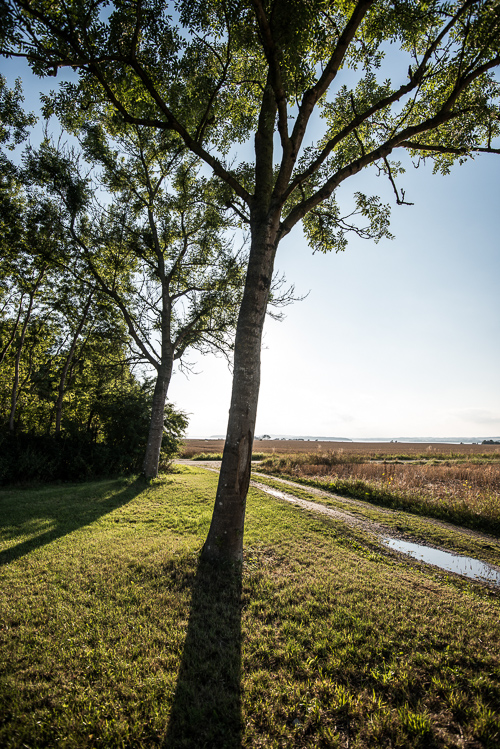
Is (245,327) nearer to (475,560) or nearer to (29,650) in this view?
(29,650)

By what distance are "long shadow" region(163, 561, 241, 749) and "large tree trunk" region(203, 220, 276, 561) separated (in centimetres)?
93

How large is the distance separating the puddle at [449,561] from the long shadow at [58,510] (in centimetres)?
826

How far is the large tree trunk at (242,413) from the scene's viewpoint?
18.0ft

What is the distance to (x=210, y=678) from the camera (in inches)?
118

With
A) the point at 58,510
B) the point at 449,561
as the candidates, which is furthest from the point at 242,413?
the point at 58,510

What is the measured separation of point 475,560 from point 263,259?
841 centimetres

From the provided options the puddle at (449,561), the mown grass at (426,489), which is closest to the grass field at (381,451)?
the mown grass at (426,489)

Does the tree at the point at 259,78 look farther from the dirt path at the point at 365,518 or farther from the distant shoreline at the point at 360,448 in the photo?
the distant shoreline at the point at 360,448

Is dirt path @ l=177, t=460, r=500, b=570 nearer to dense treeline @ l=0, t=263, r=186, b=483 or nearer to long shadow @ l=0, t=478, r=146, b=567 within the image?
long shadow @ l=0, t=478, r=146, b=567

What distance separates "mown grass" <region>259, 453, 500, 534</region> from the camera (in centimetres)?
1048

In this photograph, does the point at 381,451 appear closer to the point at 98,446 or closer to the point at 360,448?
the point at 360,448

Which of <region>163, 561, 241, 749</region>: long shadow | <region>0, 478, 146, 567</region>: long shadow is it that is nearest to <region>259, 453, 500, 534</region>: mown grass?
<region>163, 561, 241, 749</region>: long shadow

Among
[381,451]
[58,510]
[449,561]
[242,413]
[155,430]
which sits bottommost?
[381,451]

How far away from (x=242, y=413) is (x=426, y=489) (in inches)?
507
